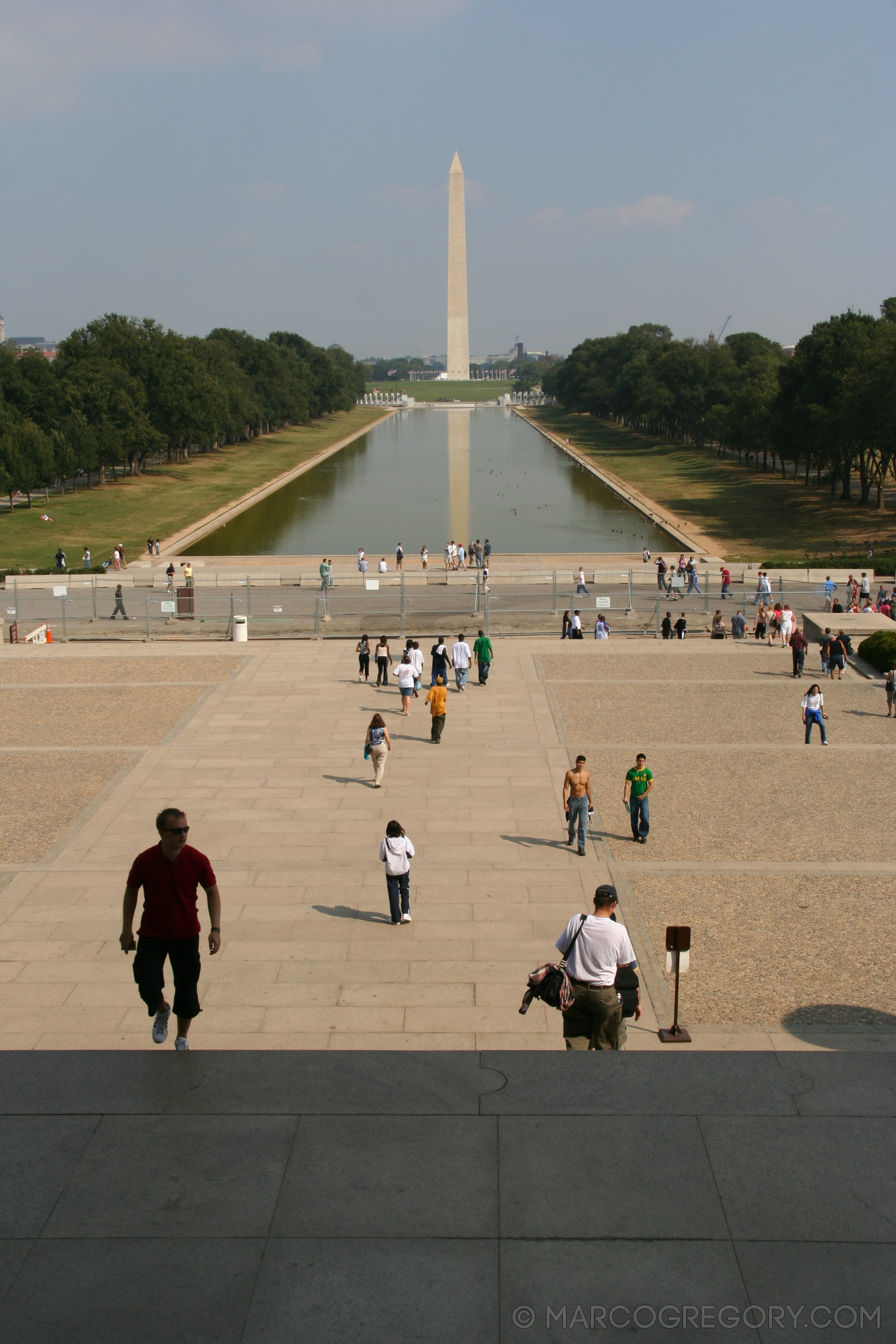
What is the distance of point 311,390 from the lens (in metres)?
136

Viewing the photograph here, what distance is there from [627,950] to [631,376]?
111480mm

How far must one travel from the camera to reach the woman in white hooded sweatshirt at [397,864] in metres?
10.7

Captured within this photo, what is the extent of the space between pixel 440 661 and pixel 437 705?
2072 mm

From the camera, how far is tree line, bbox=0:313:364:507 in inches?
2375

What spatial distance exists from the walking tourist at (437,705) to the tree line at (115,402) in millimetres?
45652

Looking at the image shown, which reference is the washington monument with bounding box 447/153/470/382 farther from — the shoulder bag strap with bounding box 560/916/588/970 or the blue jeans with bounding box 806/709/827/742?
the shoulder bag strap with bounding box 560/916/588/970

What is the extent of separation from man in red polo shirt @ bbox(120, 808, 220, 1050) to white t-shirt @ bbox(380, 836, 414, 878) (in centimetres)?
428

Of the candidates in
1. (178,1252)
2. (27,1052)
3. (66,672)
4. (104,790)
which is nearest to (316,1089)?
(178,1252)

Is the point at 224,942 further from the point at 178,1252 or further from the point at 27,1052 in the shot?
the point at 178,1252

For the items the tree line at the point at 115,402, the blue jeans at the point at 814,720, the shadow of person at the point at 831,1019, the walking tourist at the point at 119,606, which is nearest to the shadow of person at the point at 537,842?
the shadow of person at the point at 831,1019

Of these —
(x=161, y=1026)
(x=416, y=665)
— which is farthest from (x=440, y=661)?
(x=161, y=1026)

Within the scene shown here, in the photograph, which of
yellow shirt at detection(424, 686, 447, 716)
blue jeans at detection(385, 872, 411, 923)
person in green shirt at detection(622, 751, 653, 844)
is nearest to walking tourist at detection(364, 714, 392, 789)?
yellow shirt at detection(424, 686, 447, 716)

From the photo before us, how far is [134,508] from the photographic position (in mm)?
62438

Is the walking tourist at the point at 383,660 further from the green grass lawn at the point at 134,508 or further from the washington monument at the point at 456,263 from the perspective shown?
the washington monument at the point at 456,263
